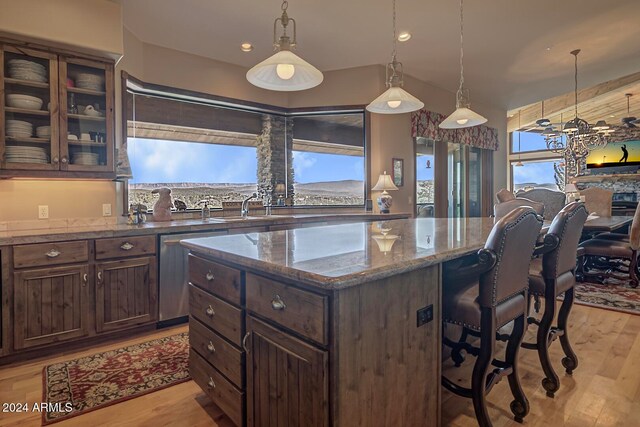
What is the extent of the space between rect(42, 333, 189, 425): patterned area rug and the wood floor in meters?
0.07

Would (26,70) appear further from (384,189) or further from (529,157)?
(529,157)

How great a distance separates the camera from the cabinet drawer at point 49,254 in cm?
242

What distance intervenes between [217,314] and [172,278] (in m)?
1.62

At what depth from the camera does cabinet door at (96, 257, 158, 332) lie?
2744 millimetres

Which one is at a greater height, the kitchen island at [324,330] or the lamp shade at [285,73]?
the lamp shade at [285,73]

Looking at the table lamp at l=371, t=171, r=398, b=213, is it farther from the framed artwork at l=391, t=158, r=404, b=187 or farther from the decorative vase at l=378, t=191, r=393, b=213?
the framed artwork at l=391, t=158, r=404, b=187

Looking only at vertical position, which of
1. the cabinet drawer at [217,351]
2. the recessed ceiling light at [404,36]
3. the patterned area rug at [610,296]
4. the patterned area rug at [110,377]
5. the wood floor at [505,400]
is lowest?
the wood floor at [505,400]

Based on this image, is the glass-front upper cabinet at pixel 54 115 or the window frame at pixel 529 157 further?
the window frame at pixel 529 157

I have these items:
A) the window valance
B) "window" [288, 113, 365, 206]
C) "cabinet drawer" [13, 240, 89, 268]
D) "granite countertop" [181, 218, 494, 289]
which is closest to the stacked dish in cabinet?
"cabinet drawer" [13, 240, 89, 268]

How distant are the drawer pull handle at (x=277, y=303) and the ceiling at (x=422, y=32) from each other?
10.1 feet

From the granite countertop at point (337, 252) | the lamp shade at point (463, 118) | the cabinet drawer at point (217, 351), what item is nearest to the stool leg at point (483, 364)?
the granite countertop at point (337, 252)

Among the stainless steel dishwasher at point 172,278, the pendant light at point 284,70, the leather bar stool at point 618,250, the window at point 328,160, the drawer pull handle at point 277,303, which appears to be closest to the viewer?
the drawer pull handle at point 277,303

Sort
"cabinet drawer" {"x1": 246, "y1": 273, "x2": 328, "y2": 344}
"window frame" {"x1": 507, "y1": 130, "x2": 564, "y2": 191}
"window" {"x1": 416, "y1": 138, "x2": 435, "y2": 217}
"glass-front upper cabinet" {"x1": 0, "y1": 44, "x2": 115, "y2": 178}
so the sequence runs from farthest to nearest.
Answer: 1. "window frame" {"x1": 507, "y1": 130, "x2": 564, "y2": 191}
2. "window" {"x1": 416, "y1": 138, "x2": 435, "y2": 217}
3. "glass-front upper cabinet" {"x1": 0, "y1": 44, "x2": 115, "y2": 178}
4. "cabinet drawer" {"x1": 246, "y1": 273, "x2": 328, "y2": 344}

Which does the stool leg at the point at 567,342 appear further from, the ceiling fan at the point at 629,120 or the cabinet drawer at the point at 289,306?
the ceiling fan at the point at 629,120
